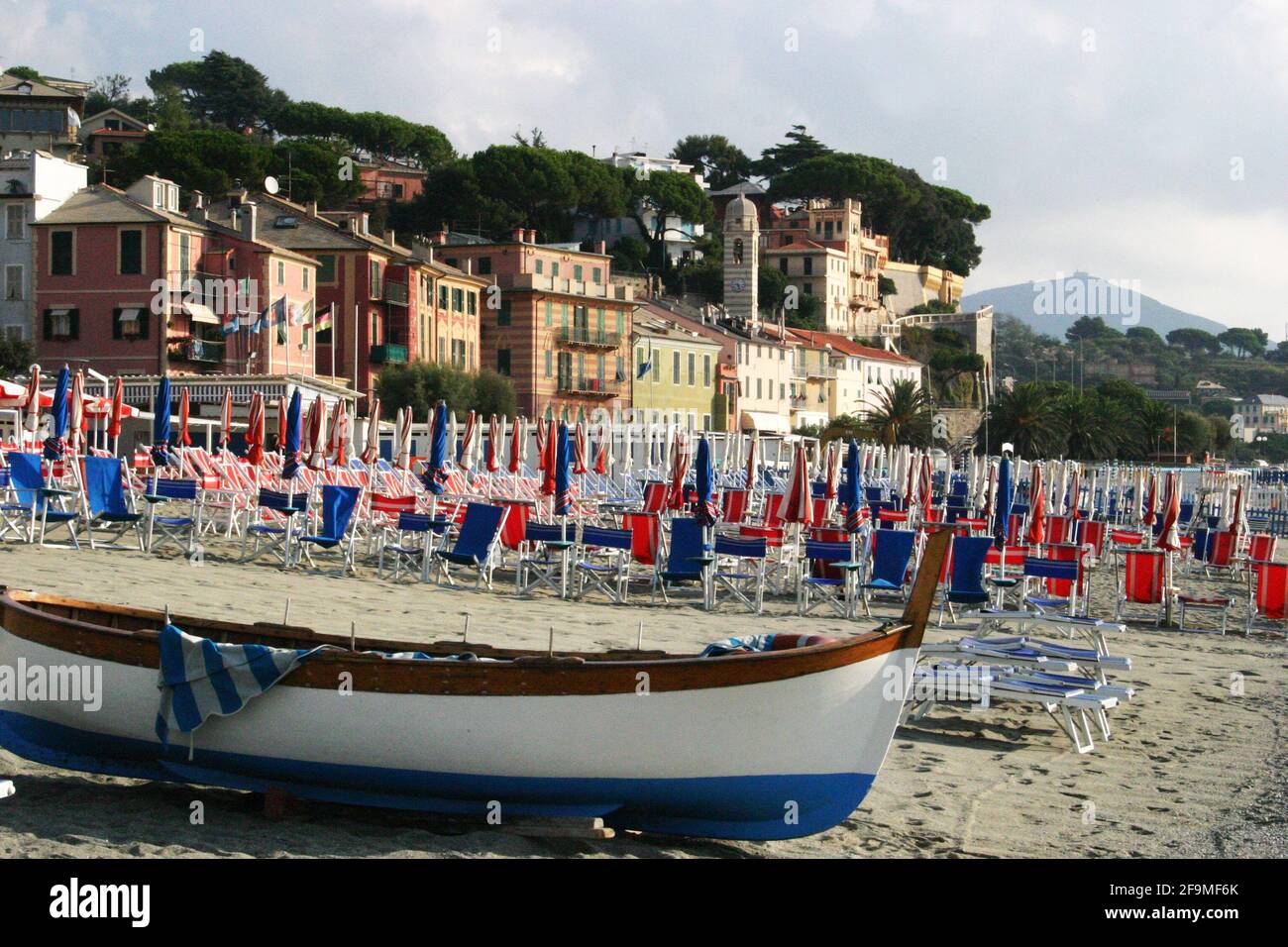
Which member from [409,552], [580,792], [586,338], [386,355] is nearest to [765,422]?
[586,338]

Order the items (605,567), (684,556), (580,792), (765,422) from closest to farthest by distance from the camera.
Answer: (580,792) < (684,556) < (605,567) < (765,422)

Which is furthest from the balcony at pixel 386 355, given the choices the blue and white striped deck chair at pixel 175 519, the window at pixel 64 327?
the blue and white striped deck chair at pixel 175 519

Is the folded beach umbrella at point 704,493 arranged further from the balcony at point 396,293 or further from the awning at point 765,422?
the awning at point 765,422

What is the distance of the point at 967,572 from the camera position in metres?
17.2

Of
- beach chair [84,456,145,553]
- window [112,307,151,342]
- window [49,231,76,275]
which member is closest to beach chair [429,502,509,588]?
beach chair [84,456,145,553]

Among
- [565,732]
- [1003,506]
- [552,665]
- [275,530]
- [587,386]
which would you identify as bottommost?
[565,732]

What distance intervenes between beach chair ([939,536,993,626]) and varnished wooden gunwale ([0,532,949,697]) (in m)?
8.77

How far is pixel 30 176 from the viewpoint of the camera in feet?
163

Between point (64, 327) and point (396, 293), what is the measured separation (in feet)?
42.9

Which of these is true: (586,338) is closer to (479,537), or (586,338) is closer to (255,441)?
(255,441)

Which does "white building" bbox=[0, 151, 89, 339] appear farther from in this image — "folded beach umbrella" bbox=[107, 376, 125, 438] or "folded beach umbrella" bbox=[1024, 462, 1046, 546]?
"folded beach umbrella" bbox=[1024, 462, 1046, 546]

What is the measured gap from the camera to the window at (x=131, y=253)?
47.8 meters
